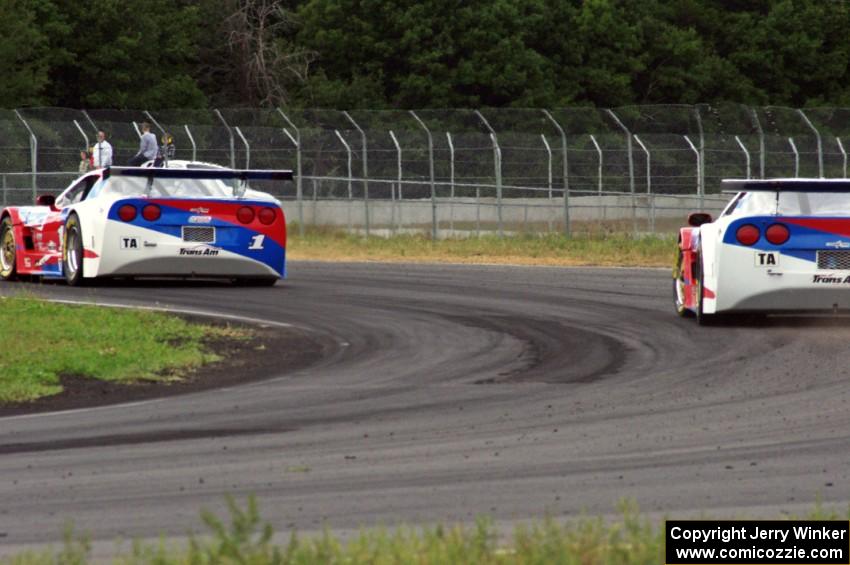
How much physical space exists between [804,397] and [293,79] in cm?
5127

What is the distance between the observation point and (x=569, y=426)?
938cm

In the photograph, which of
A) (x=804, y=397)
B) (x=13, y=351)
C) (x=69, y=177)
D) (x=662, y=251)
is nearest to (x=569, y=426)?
(x=804, y=397)

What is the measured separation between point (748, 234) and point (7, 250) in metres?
9.62

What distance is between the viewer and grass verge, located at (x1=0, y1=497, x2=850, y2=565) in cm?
558

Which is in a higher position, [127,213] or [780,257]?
[127,213]

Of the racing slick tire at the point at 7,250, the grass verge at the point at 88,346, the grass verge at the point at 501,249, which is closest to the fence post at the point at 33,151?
the grass verge at the point at 501,249

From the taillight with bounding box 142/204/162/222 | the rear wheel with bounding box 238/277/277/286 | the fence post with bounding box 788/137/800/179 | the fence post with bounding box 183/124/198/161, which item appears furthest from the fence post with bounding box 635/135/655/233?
the taillight with bounding box 142/204/162/222

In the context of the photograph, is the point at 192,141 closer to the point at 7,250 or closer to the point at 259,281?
the point at 7,250

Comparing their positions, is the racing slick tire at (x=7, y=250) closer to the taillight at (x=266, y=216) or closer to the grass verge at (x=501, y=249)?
the taillight at (x=266, y=216)

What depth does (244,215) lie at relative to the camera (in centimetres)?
1852

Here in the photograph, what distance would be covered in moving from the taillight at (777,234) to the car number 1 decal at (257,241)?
6.15 meters

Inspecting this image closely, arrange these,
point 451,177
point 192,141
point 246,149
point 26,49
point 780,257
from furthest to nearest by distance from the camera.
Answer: point 26,49, point 451,177, point 192,141, point 246,149, point 780,257

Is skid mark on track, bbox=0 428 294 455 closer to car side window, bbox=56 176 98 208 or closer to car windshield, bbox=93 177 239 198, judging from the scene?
car windshield, bbox=93 177 239 198

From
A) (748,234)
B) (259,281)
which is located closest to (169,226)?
(259,281)
